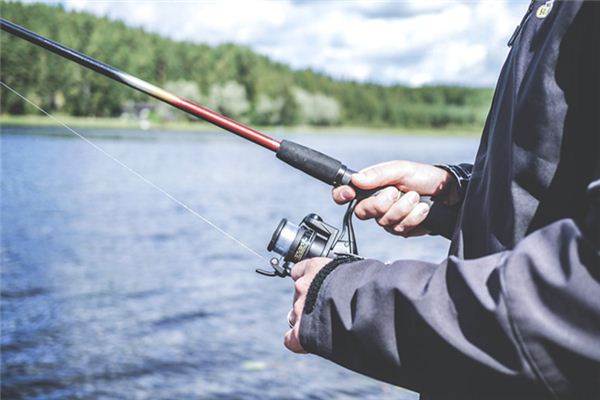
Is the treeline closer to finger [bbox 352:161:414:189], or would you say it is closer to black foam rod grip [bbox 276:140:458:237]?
black foam rod grip [bbox 276:140:458:237]

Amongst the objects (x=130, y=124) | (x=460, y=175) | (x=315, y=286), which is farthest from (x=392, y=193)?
(x=130, y=124)

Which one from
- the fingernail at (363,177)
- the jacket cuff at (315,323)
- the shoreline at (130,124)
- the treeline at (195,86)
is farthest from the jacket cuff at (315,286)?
the treeline at (195,86)

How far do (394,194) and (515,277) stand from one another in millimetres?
910

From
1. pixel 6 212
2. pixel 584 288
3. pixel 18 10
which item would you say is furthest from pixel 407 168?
pixel 18 10

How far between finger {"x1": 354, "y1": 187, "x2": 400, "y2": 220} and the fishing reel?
4 cm

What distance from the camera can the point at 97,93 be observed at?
7175 centimetres

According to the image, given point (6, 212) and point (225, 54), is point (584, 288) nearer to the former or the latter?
point (6, 212)

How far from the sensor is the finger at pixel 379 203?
2.22m

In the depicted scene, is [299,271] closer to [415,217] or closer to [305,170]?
[415,217]

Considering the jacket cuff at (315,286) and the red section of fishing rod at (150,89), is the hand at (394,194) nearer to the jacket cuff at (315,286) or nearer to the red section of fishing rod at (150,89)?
the red section of fishing rod at (150,89)

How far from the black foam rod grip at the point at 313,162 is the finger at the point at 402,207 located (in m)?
0.19

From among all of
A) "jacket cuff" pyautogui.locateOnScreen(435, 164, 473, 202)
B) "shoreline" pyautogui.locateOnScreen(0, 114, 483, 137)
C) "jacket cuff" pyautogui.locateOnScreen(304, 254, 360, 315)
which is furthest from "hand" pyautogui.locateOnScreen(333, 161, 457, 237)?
"shoreline" pyautogui.locateOnScreen(0, 114, 483, 137)

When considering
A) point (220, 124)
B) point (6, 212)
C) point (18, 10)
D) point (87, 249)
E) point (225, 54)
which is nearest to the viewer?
point (220, 124)

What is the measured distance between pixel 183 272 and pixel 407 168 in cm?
899
